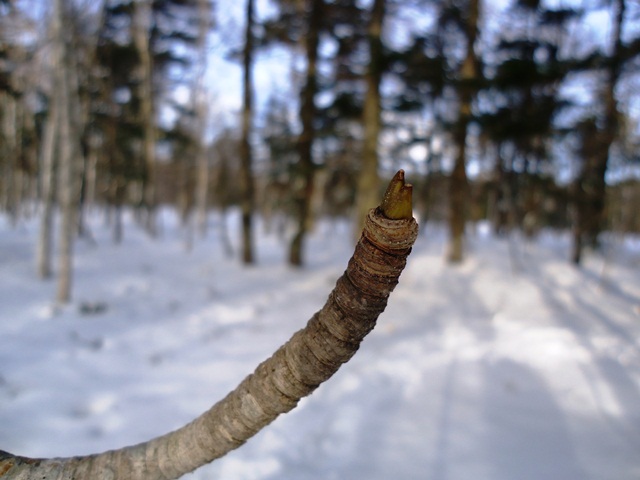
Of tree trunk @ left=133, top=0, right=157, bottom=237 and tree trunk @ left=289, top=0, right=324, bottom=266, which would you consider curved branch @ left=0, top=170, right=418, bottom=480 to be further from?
tree trunk @ left=133, top=0, right=157, bottom=237

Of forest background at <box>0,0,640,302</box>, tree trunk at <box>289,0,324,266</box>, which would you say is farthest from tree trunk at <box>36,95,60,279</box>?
tree trunk at <box>289,0,324,266</box>

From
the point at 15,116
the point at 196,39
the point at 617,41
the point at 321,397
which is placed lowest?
the point at 321,397

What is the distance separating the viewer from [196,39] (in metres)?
13.5

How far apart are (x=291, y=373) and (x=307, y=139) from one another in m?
8.88

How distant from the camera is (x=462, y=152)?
32.0 feet

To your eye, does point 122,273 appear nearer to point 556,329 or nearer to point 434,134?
point 556,329

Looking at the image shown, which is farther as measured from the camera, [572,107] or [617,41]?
[572,107]

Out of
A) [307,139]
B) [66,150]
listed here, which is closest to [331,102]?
[307,139]

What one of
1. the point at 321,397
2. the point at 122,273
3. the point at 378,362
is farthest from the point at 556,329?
the point at 122,273

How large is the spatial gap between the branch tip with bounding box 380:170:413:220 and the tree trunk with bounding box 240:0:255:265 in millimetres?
9474

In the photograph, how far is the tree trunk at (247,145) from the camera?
984 centimetres

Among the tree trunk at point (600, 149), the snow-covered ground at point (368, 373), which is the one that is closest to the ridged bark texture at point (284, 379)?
the snow-covered ground at point (368, 373)

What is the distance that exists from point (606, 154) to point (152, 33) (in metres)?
13.8

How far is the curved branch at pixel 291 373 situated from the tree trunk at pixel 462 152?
29.3 ft
